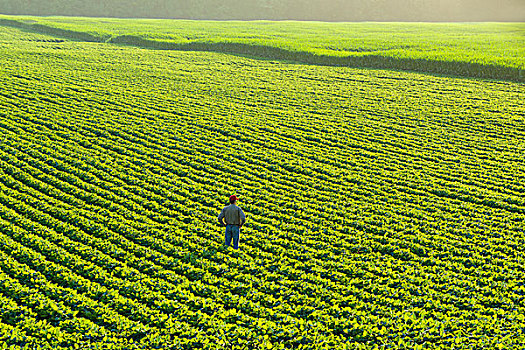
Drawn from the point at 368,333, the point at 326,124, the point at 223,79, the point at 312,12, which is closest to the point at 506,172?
the point at 326,124

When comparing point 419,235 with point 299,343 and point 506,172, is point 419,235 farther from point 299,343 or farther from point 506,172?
point 506,172

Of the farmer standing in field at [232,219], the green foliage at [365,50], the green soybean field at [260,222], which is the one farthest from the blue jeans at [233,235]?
the green foliage at [365,50]

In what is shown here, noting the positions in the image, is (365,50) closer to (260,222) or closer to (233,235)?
(260,222)

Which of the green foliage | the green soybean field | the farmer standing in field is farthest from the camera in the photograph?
the green foliage

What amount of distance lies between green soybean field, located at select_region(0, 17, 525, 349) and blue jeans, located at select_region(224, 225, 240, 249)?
0.99ft

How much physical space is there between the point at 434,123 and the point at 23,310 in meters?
24.9

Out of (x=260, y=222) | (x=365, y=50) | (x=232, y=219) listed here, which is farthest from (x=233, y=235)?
(x=365, y=50)

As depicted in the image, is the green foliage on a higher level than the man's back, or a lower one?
higher

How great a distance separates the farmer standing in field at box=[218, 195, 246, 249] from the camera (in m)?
13.0

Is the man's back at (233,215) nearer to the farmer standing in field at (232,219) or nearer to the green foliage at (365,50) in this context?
the farmer standing in field at (232,219)

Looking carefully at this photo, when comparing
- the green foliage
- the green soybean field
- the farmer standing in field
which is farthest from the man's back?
the green foliage

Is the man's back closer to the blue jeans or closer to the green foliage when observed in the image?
the blue jeans

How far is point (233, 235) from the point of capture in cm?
1345

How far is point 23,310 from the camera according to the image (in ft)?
34.3
